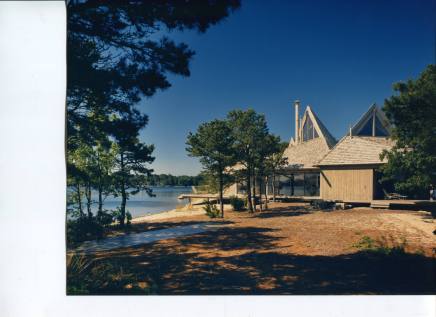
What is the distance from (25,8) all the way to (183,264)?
218 inches

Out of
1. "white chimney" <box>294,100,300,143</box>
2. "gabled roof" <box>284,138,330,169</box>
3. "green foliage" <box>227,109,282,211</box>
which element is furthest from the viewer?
"white chimney" <box>294,100,300,143</box>

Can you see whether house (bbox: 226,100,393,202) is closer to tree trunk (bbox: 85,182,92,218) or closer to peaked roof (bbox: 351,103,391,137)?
peaked roof (bbox: 351,103,391,137)

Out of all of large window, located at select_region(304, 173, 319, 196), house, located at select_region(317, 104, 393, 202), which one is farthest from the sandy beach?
house, located at select_region(317, 104, 393, 202)

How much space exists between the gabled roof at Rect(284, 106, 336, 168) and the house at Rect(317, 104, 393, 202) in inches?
58.4

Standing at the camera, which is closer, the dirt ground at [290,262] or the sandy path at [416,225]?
the dirt ground at [290,262]

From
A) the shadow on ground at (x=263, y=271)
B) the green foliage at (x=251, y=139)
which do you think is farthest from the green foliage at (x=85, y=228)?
the green foliage at (x=251, y=139)

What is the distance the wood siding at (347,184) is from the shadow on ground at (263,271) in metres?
9.65

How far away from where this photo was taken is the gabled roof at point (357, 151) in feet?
47.1

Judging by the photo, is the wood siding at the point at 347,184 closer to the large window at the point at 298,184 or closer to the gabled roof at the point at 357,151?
the gabled roof at the point at 357,151

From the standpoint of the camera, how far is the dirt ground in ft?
14.6

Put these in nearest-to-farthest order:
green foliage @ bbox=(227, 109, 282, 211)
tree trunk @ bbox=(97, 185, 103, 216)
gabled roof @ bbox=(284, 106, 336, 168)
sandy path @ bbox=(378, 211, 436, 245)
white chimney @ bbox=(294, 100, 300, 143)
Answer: sandy path @ bbox=(378, 211, 436, 245) < tree trunk @ bbox=(97, 185, 103, 216) < green foliage @ bbox=(227, 109, 282, 211) < gabled roof @ bbox=(284, 106, 336, 168) < white chimney @ bbox=(294, 100, 300, 143)

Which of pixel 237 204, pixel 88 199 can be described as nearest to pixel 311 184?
pixel 237 204
